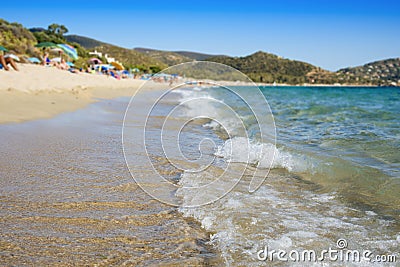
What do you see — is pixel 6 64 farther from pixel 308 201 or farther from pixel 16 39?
pixel 16 39

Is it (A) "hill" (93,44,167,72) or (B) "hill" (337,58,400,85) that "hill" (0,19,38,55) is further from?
(B) "hill" (337,58,400,85)

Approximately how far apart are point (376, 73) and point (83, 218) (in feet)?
401

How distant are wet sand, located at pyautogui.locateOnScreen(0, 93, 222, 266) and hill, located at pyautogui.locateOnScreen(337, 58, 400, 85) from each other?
361ft

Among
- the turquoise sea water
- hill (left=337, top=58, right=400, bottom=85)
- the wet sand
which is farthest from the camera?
hill (left=337, top=58, right=400, bottom=85)

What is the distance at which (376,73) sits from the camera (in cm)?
11019

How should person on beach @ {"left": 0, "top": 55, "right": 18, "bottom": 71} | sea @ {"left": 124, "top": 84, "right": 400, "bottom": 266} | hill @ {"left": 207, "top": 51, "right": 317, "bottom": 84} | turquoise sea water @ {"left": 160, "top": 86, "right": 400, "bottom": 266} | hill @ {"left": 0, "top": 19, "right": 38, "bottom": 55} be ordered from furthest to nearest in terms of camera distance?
1. hill @ {"left": 207, "top": 51, "right": 317, "bottom": 84}
2. hill @ {"left": 0, "top": 19, "right": 38, "bottom": 55}
3. person on beach @ {"left": 0, "top": 55, "right": 18, "bottom": 71}
4. turquoise sea water @ {"left": 160, "top": 86, "right": 400, "bottom": 266}
5. sea @ {"left": 124, "top": 84, "right": 400, "bottom": 266}

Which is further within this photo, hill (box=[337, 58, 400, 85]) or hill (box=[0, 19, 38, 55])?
hill (box=[337, 58, 400, 85])

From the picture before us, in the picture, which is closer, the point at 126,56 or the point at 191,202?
the point at 191,202

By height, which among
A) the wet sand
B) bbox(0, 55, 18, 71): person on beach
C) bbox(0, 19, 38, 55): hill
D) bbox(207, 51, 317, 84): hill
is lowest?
the wet sand

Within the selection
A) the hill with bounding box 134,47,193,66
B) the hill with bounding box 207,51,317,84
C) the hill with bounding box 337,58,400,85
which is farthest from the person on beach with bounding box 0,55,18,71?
the hill with bounding box 337,58,400,85

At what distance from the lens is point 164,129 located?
7.51 meters

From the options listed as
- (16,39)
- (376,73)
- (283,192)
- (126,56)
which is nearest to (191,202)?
(283,192)

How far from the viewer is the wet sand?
2.22 m

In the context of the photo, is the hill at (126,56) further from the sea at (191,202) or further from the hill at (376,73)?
the sea at (191,202)
